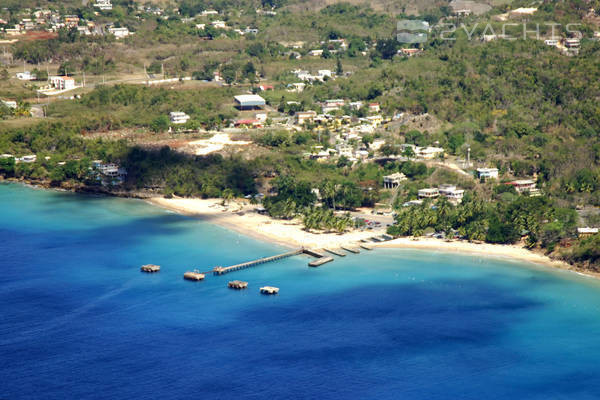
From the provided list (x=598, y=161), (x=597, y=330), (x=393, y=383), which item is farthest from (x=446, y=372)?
(x=598, y=161)

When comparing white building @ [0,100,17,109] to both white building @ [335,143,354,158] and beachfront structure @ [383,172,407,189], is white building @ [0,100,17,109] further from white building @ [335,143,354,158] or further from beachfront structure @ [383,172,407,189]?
beachfront structure @ [383,172,407,189]

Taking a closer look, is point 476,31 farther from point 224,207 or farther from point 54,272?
point 54,272

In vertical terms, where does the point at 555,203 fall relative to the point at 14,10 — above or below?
below

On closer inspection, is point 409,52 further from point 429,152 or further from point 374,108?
point 429,152

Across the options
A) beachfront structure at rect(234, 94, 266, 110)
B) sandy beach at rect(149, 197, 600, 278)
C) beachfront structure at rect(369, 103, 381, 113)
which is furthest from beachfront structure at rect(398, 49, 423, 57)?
sandy beach at rect(149, 197, 600, 278)

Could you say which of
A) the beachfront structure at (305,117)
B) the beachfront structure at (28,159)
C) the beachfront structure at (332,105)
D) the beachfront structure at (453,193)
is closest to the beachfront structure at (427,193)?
the beachfront structure at (453,193)
